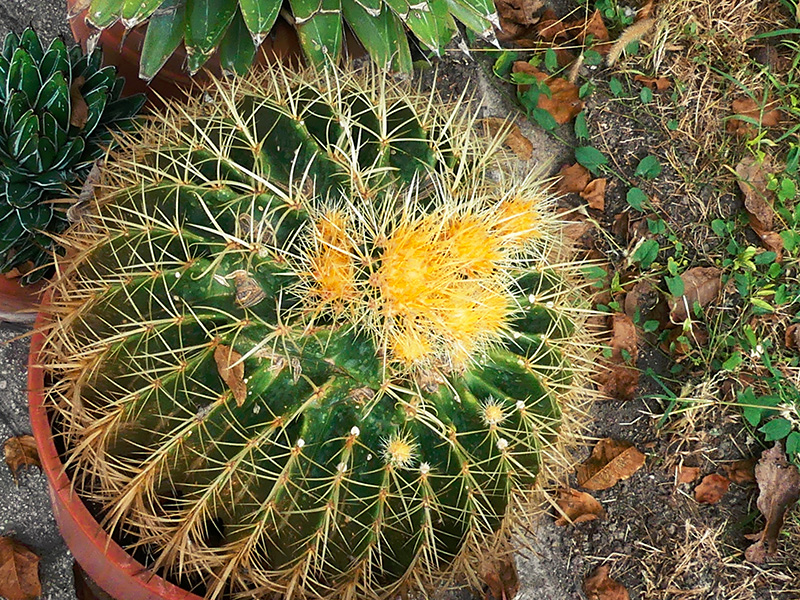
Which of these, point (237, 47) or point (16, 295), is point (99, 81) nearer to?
point (237, 47)

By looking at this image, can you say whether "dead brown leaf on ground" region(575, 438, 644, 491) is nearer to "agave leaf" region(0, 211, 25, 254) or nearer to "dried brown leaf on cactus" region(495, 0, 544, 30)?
"dried brown leaf on cactus" region(495, 0, 544, 30)

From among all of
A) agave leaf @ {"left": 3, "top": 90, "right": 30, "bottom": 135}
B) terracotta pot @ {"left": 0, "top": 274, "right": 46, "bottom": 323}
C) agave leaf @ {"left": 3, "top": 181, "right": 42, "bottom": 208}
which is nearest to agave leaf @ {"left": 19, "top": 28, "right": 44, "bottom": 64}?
agave leaf @ {"left": 3, "top": 90, "right": 30, "bottom": 135}

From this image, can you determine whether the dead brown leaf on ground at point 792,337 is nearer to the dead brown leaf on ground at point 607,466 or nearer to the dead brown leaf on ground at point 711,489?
the dead brown leaf on ground at point 711,489

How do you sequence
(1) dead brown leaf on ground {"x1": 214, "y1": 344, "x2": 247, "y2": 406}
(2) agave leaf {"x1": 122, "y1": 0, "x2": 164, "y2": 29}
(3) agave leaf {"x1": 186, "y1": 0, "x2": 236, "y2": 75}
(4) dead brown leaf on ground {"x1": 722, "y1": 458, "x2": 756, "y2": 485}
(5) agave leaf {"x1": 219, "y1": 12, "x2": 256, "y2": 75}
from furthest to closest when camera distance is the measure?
(4) dead brown leaf on ground {"x1": 722, "y1": 458, "x2": 756, "y2": 485} < (5) agave leaf {"x1": 219, "y1": 12, "x2": 256, "y2": 75} < (3) agave leaf {"x1": 186, "y1": 0, "x2": 236, "y2": 75} < (2) agave leaf {"x1": 122, "y1": 0, "x2": 164, "y2": 29} < (1) dead brown leaf on ground {"x1": 214, "y1": 344, "x2": 247, "y2": 406}

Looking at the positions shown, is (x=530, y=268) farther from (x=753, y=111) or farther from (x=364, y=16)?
(x=753, y=111)

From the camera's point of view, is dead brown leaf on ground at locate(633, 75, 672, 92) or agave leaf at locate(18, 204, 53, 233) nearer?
agave leaf at locate(18, 204, 53, 233)

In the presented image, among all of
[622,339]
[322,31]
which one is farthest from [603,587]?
Answer: [322,31]

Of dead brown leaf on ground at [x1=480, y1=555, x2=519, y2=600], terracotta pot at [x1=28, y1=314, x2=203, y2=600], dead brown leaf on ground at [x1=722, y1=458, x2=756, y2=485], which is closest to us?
terracotta pot at [x1=28, y1=314, x2=203, y2=600]

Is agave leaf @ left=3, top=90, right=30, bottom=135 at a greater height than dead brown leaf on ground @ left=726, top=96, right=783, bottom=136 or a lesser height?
greater
